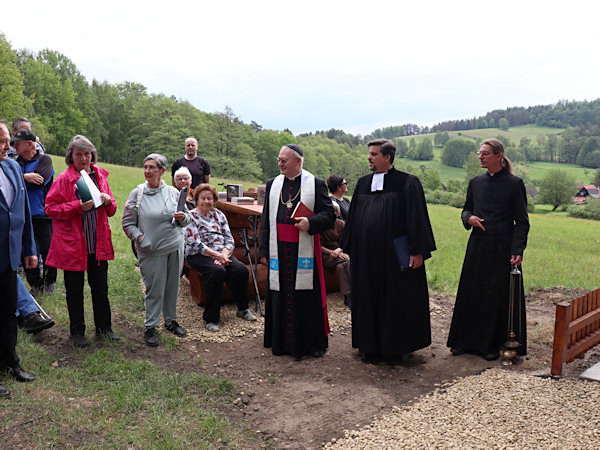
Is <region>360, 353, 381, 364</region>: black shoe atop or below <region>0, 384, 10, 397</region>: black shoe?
below

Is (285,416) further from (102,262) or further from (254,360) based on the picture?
(102,262)

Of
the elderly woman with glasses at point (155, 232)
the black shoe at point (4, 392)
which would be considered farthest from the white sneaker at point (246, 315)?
the black shoe at point (4, 392)

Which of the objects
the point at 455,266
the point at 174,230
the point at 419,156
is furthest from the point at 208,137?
the point at 419,156

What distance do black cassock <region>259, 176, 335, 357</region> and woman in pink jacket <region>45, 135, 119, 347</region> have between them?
6.09 feet

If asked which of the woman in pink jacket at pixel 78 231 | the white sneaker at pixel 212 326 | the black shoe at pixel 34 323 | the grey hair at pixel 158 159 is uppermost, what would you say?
the grey hair at pixel 158 159

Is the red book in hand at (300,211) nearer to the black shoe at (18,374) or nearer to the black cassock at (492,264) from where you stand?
the black cassock at (492,264)

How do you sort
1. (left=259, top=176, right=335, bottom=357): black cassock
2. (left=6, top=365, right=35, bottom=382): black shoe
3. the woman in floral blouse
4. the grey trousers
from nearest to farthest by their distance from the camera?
(left=6, top=365, right=35, bottom=382): black shoe
(left=259, top=176, right=335, bottom=357): black cassock
the grey trousers
the woman in floral blouse

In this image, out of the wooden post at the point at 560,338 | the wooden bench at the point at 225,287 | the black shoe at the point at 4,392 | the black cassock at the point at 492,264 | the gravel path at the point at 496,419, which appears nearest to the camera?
the gravel path at the point at 496,419

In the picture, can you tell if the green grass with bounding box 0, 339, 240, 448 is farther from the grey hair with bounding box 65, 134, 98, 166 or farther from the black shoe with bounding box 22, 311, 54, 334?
the grey hair with bounding box 65, 134, 98, 166

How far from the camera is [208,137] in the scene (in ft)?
162

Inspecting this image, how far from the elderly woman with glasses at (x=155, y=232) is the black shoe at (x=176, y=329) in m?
0.35

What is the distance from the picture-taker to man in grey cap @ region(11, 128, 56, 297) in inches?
240

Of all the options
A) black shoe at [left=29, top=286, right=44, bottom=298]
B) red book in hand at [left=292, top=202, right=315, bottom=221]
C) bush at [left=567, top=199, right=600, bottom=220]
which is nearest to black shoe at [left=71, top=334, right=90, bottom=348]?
black shoe at [left=29, top=286, right=44, bottom=298]

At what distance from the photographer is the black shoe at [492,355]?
17.5 ft
